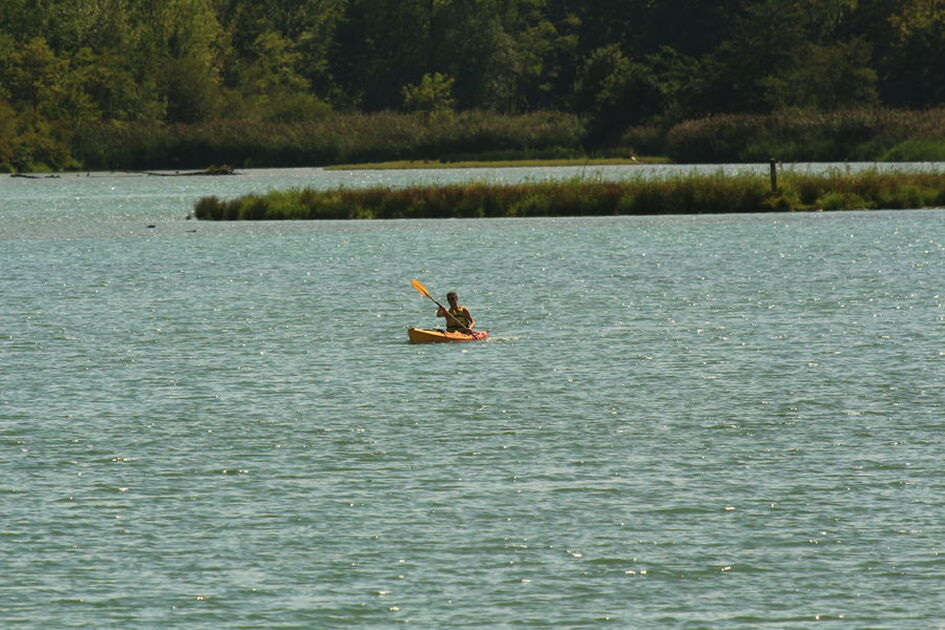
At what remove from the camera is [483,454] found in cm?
2244

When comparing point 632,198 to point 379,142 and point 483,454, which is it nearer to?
point 483,454

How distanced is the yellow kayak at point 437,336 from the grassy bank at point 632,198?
3488cm

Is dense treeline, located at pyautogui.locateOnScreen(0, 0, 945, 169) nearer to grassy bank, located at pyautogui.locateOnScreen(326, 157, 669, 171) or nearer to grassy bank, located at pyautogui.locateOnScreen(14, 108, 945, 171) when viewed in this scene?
grassy bank, located at pyautogui.locateOnScreen(14, 108, 945, 171)

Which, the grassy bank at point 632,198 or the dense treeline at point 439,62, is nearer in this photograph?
the grassy bank at point 632,198

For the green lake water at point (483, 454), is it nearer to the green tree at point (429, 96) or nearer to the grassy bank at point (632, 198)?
the grassy bank at point (632, 198)

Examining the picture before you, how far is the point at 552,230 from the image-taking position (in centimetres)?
7019

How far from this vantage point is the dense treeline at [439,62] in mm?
118188

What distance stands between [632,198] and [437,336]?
118ft

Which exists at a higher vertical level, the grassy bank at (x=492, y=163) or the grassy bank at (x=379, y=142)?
the grassy bank at (x=379, y=142)

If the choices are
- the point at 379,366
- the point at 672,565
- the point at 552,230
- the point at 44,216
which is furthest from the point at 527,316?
the point at 44,216

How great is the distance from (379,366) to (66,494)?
12.4 metres

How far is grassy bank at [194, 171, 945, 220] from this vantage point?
68750 millimetres

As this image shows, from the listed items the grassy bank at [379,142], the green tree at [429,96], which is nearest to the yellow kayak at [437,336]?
the grassy bank at [379,142]

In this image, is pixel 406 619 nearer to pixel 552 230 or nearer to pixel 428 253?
pixel 428 253
